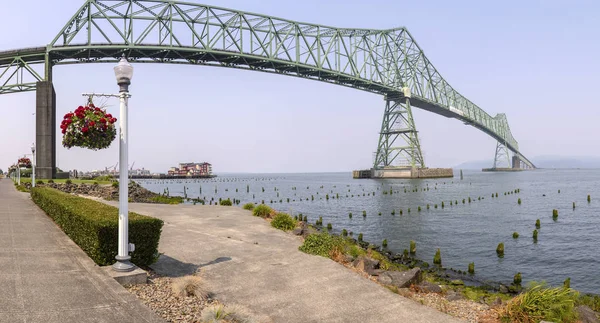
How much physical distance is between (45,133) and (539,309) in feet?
143

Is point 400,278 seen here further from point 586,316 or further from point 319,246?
point 586,316

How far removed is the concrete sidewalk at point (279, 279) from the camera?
7992mm

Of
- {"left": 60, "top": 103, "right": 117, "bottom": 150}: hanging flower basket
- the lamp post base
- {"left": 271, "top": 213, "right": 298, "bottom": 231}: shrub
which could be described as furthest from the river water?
{"left": 60, "top": 103, "right": 117, "bottom": 150}: hanging flower basket

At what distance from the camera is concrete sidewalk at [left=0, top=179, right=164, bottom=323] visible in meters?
6.05

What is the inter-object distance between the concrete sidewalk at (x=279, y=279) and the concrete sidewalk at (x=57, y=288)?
232 cm

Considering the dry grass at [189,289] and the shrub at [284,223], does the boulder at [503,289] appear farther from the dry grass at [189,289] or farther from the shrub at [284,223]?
the dry grass at [189,289]

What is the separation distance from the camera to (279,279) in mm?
10047

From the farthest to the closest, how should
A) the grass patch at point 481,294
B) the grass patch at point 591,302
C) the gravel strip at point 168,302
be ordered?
1. the grass patch at point 481,294
2. the grass patch at point 591,302
3. the gravel strip at point 168,302

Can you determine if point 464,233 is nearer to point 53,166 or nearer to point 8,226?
point 8,226

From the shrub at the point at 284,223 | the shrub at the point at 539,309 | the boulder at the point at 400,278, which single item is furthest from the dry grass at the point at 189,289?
the shrub at the point at 284,223

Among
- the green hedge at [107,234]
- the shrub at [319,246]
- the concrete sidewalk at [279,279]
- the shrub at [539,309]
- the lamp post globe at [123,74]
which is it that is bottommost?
the shrub at [539,309]

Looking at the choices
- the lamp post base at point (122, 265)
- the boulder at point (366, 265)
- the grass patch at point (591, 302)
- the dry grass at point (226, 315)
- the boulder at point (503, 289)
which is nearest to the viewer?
the dry grass at point (226, 315)

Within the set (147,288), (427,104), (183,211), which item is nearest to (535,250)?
(183,211)

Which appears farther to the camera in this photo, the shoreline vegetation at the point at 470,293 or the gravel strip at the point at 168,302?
the shoreline vegetation at the point at 470,293
